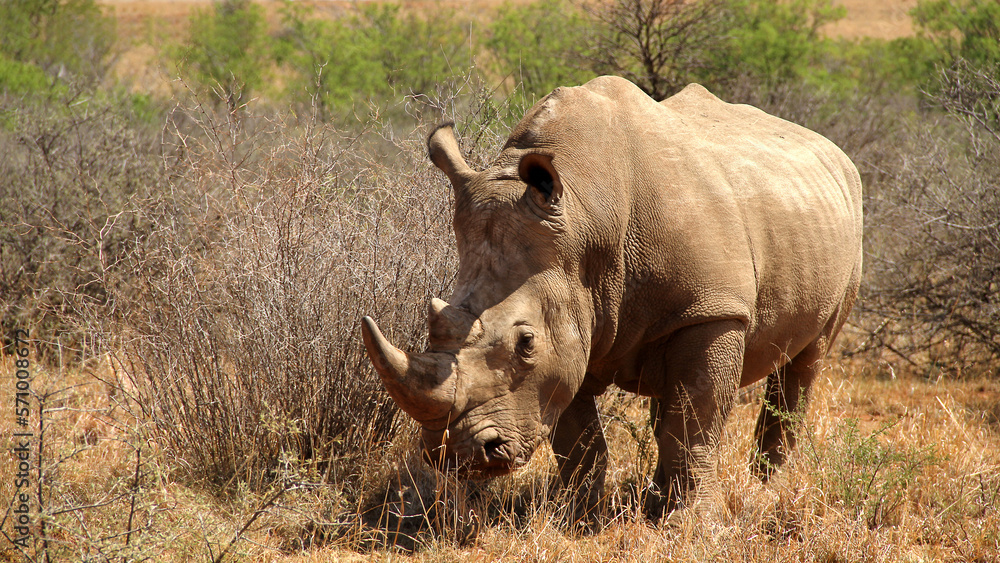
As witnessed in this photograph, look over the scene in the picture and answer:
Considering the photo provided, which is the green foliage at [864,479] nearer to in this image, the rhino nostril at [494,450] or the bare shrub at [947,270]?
the rhino nostril at [494,450]

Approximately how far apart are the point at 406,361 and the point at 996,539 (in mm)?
2745

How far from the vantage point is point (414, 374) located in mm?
3176

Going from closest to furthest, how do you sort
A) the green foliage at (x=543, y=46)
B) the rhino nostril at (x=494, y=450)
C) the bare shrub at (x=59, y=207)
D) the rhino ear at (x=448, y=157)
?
the rhino nostril at (x=494, y=450) < the rhino ear at (x=448, y=157) < the bare shrub at (x=59, y=207) < the green foliage at (x=543, y=46)

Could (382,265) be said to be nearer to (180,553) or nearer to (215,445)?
(215,445)

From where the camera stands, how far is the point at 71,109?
8898 millimetres

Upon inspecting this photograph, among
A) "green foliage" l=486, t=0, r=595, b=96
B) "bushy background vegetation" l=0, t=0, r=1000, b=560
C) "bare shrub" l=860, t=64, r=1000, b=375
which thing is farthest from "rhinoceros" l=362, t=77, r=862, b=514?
"green foliage" l=486, t=0, r=595, b=96

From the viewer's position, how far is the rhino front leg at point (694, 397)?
3.75 metres

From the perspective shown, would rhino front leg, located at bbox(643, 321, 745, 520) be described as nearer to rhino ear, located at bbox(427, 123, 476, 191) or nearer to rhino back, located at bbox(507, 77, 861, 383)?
rhino back, located at bbox(507, 77, 861, 383)

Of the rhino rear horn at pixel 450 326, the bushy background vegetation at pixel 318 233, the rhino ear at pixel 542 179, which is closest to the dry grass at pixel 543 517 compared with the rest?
the bushy background vegetation at pixel 318 233

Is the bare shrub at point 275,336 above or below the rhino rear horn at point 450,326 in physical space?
below

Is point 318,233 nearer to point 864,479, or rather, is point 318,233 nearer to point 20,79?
point 864,479

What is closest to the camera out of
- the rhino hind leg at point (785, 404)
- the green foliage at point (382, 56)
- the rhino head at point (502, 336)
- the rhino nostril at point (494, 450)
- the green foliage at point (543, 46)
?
the rhino head at point (502, 336)

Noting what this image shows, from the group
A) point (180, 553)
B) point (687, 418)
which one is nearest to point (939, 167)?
point (687, 418)

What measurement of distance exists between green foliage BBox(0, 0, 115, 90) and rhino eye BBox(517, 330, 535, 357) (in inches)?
508
